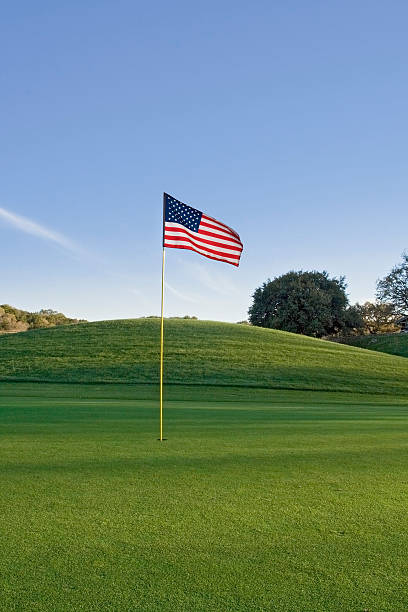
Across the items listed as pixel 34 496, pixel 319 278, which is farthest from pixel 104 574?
pixel 319 278

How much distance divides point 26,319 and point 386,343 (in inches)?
2253

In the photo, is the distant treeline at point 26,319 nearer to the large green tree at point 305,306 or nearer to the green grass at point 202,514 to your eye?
the large green tree at point 305,306

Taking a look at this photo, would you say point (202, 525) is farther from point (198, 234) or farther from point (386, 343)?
point (386, 343)

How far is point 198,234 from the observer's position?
11.3 metres

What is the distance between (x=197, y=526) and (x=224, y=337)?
143 ft

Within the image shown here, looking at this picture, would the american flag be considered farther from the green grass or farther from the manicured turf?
the manicured turf

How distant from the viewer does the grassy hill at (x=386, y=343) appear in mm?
60844

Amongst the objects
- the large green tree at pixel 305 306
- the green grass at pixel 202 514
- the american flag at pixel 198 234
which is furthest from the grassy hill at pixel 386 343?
the american flag at pixel 198 234

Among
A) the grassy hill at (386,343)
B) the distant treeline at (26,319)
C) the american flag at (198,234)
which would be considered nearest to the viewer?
the american flag at (198,234)

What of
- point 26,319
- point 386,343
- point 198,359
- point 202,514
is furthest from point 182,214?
point 26,319

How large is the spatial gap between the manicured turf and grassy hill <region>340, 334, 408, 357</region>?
2169 inches

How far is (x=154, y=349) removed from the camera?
42.7m

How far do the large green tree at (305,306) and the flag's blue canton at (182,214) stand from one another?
2299 inches

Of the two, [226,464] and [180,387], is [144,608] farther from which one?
[180,387]
